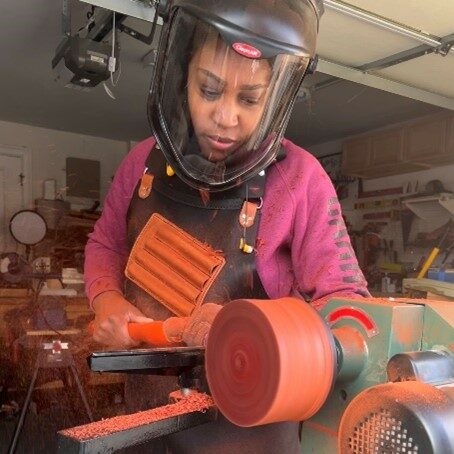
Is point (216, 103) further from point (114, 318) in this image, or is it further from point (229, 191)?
point (114, 318)

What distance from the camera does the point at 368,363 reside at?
2.25ft

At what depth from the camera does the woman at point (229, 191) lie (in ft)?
3.67

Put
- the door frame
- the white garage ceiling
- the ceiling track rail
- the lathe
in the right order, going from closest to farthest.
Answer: the lathe → the ceiling track rail → the white garage ceiling → the door frame

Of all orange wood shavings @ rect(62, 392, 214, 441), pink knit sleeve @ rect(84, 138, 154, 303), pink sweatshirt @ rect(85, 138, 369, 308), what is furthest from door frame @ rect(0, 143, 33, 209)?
orange wood shavings @ rect(62, 392, 214, 441)

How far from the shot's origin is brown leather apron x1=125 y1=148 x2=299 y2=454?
4.00ft

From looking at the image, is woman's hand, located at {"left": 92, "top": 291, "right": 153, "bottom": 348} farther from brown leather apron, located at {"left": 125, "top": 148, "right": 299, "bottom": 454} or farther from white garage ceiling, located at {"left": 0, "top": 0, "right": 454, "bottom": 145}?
white garage ceiling, located at {"left": 0, "top": 0, "right": 454, "bottom": 145}

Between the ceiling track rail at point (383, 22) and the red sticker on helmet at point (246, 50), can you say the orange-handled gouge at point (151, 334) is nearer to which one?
the red sticker on helmet at point (246, 50)

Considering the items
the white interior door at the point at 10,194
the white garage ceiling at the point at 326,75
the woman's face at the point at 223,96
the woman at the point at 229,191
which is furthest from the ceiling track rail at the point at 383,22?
the white interior door at the point at 10,194

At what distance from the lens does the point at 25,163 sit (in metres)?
5.84

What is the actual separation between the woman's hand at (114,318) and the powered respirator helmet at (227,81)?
323mm

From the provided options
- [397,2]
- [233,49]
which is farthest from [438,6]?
[233,49]

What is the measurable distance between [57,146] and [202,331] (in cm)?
523

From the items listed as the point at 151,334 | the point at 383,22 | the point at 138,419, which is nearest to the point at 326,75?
the point at 383,22

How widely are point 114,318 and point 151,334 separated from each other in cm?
14
